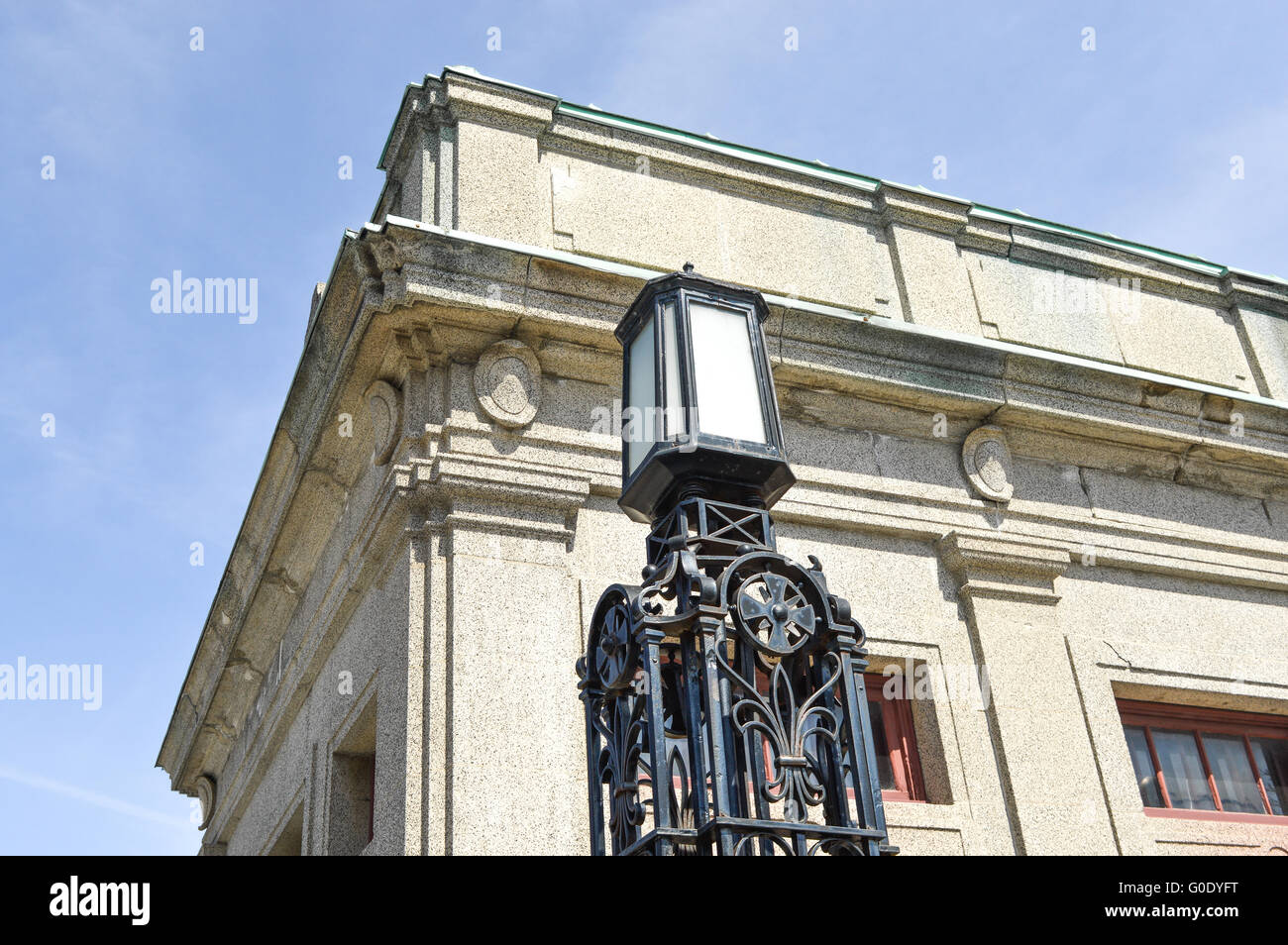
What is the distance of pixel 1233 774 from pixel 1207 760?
0.24m

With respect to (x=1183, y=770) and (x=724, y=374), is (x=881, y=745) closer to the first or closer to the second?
(x=1183, y=770)

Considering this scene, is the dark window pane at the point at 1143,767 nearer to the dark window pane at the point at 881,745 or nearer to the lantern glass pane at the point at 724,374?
the dark window pane at the point at 881,745

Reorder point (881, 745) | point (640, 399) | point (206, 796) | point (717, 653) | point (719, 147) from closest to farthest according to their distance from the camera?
point (717, 653) → point (640, 399) → point (881, 745) → point (719, 147) → point (206, 796)

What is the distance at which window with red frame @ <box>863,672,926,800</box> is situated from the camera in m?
8.49

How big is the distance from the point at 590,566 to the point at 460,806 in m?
1.86

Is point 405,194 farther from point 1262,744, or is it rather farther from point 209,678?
point 1262,744

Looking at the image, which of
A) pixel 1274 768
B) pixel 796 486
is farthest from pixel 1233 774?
pixel 796 486

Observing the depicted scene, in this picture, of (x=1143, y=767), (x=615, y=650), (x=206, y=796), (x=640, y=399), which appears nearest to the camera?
(x=615, y=650)

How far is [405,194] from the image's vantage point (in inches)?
392

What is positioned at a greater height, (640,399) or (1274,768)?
(1274,768)

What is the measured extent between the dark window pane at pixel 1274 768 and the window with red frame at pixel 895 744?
3016 mm

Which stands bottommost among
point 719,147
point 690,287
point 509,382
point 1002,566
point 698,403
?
point 698,403

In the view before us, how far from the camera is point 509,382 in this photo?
342 inches
